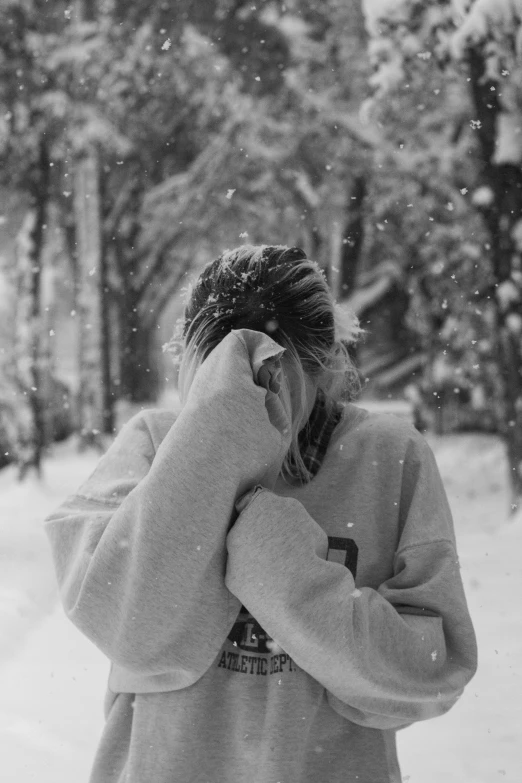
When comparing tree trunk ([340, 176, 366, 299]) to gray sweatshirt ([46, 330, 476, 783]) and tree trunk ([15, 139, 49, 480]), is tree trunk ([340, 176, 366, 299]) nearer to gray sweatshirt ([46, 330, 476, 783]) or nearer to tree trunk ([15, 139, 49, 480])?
tree trunk ([15, 139, 49, 480])

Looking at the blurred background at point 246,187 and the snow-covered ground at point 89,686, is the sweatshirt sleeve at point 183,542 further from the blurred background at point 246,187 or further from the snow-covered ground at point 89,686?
the blurred background at point 246,187

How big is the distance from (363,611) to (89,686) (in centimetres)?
285

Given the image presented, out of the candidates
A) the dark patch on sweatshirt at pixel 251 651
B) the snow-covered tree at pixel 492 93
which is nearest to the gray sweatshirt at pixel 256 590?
the dark patch on sweatshirt at pixel 251 651

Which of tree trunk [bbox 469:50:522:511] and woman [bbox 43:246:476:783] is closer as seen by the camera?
woman [bbox 43:246:476:783]

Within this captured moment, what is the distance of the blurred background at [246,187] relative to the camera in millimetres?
5590

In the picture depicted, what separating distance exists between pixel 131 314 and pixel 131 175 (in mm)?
2672

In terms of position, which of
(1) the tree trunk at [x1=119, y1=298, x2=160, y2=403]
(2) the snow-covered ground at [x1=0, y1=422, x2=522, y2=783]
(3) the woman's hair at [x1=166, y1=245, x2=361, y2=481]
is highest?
(3) the woman's hair at [x1=166, y1=245, x2=361, y2=481]

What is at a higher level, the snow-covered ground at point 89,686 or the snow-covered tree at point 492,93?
the snow-covered tree at point 492,93

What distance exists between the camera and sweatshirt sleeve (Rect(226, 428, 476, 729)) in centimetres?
105

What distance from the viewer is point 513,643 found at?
382cm

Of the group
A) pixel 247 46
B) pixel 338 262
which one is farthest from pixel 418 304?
pixel 247 46

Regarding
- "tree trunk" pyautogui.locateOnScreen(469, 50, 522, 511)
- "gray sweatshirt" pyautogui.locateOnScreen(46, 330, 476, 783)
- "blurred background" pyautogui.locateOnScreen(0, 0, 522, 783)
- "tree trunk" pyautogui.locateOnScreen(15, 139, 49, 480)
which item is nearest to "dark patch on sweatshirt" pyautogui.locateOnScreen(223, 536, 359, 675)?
"gray sweatshirt" pyautogui.locateOnScreen(46, 330, 476, 783)

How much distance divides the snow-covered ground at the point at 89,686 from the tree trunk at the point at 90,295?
13.9 feet

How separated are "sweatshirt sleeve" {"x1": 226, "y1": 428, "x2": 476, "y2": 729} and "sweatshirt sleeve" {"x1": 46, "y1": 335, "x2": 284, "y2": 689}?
0.15ft
